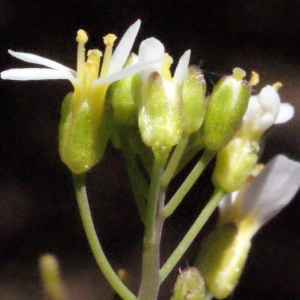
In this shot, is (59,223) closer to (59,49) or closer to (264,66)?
(59,49)

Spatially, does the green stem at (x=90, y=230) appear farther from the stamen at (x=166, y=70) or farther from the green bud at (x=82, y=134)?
the stamen at (x=166, y=70)

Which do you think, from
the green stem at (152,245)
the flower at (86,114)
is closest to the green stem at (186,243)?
the green stem at (152,245)

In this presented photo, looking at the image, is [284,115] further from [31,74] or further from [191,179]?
[31,74]

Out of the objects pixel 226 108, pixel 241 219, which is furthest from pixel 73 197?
pixel 226 108

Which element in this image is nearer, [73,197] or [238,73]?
[238,73]

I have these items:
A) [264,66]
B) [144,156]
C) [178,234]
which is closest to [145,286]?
[144,156]

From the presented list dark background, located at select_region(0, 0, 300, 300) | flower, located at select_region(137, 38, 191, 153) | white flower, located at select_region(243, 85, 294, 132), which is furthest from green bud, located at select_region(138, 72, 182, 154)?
dark background, located at select_region(0, 0, 300, 300)

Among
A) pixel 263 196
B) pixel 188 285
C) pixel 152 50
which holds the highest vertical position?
pixel 152 50
